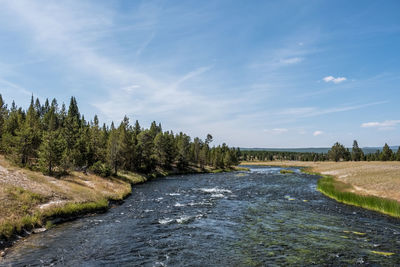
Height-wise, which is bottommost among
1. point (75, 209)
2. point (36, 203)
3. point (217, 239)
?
point (217, 239)

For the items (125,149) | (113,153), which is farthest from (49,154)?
(125,149)

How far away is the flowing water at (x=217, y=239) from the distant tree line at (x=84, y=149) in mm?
23009

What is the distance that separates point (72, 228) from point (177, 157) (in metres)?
99.4

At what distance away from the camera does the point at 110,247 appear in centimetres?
2055

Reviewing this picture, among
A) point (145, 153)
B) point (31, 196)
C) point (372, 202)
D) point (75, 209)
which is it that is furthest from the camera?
point (145, 153)

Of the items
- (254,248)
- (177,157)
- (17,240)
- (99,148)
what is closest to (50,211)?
(17,240)

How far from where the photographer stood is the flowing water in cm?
1806

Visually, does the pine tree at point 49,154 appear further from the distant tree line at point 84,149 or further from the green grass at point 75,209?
the green grass at point 75,209

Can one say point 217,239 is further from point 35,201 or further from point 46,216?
point 35,201

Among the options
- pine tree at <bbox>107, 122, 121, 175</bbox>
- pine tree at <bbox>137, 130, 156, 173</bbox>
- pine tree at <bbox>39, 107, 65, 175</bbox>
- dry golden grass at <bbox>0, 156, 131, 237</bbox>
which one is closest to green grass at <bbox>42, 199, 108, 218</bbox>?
dry golden grass at <bbox>0, 156, 131, 237</bbox>

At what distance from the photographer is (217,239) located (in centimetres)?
2288

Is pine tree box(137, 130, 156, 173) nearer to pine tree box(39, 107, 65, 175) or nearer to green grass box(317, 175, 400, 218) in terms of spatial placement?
pine tree box(39, 107, 65, 175)

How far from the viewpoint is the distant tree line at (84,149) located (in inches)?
1831

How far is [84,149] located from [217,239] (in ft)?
181
